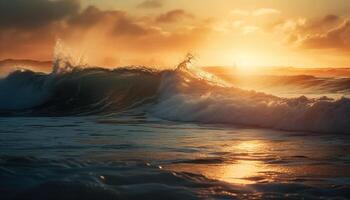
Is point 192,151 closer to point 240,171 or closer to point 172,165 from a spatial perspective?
point 172,165

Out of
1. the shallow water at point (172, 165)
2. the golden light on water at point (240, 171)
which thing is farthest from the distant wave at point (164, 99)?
the golden light on water at point (240, 171)

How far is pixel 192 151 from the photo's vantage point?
19.8 feet

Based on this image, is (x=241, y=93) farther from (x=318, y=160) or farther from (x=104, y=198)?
(x=104, y=198)

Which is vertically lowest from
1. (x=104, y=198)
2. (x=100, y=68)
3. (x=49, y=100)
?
(x=104, y=198)

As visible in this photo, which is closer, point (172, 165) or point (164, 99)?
point (172, 165)

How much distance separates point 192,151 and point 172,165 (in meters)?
1.01

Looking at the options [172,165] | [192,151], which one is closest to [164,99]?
[192,151]

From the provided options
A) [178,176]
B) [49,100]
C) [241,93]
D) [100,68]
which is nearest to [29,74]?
[100,68]

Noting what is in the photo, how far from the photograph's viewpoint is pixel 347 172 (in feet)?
15.7

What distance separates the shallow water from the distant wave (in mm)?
967

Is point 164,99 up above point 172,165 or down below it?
above

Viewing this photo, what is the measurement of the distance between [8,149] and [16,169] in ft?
4.47

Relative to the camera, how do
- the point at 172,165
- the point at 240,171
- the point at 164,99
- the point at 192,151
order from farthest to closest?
the point at 164,99 < the point at 192,151 < the point at 172,165 < the point at 240,171

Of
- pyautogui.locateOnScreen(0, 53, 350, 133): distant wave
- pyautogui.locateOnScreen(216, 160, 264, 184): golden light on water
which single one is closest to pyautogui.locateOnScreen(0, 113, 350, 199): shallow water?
pyautogui.locateOnScreen(216, 160, 264, 184): golden light on water
